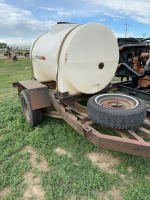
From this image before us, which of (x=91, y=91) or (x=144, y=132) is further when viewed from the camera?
(x=91, y=91)

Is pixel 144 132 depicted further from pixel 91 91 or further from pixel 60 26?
pixel 60 26

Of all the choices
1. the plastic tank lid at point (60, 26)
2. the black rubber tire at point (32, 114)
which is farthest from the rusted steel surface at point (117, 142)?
the plastic tank lid at point (60, 26)

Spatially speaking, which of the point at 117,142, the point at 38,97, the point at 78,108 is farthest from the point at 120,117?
the point at 38,97

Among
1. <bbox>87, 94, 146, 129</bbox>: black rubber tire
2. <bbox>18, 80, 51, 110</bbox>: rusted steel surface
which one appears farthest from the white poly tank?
<bbox>87, 94, 146, 129</bbox>: black rubber tire

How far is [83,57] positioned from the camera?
9.42ft

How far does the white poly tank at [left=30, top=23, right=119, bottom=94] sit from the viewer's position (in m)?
2.76

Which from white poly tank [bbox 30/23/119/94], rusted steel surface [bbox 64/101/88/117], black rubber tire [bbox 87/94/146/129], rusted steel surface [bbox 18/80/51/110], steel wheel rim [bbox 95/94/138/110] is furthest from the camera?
rusted steel surface [bbox 18/80/51/110]

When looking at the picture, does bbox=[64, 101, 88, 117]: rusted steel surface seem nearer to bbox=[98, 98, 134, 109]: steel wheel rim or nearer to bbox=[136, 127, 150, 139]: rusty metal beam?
bbox=[98, 98, 134, 109]: steel wheel rim

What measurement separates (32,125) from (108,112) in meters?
2.01

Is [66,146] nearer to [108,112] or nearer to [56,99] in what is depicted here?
[56,99]

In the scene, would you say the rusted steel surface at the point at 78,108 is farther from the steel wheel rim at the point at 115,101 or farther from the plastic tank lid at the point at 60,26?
the plastic tank lid at the point at 60,26

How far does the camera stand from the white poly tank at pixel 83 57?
2758 mm

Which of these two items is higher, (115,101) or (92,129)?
(115,101)

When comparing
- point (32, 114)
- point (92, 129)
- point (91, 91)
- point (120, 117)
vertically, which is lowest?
point (32, 114)
